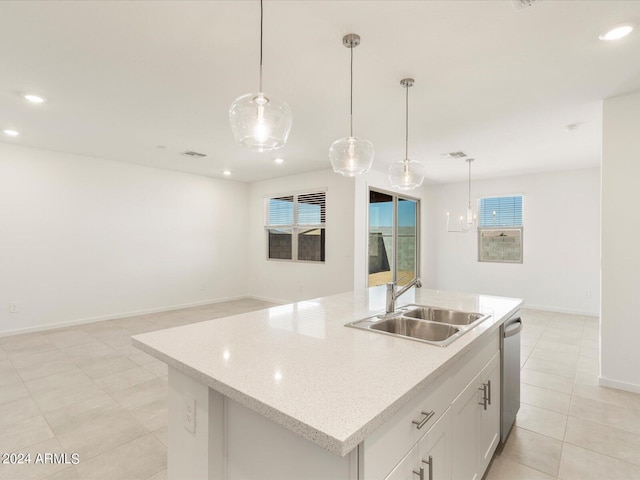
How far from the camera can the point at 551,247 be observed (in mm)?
6000

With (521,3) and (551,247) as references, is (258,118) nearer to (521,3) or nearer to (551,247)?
(521,3)

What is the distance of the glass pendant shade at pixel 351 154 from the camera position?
229cm

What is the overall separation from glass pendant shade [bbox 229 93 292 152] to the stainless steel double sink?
111cm

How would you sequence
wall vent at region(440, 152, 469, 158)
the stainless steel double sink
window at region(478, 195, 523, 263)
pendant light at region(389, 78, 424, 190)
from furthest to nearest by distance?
window at region(478, 195, 523, 263)
wall vent at region(440, 152, 469, 158)
pendant light at region(389, 78, 424, 190)
the stainless steel double sink

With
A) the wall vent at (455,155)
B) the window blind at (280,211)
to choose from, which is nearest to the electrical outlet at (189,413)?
the wall vent at (455,155)

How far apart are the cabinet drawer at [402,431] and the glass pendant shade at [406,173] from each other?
1857mm

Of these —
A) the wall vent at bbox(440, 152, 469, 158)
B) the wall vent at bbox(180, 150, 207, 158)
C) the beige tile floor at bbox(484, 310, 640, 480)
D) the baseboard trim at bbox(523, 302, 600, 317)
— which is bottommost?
the beige tile floor at bbox(484, 310, 640, 480)

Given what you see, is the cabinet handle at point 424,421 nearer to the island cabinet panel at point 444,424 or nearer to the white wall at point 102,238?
the island cabinet panel at point 444,424

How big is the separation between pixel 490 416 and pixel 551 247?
5.37m

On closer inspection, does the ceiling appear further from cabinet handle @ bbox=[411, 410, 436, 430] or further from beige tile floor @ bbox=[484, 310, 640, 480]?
beige tile floor @ bbox=[484, 310, 640, 480]

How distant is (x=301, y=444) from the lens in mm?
953

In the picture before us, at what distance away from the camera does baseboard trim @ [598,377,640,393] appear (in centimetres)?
283

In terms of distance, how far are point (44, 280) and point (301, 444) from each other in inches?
212

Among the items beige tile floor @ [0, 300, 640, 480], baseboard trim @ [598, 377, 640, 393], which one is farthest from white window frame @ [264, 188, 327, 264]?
baseboard trim @ [598, 377, 640, 393]
